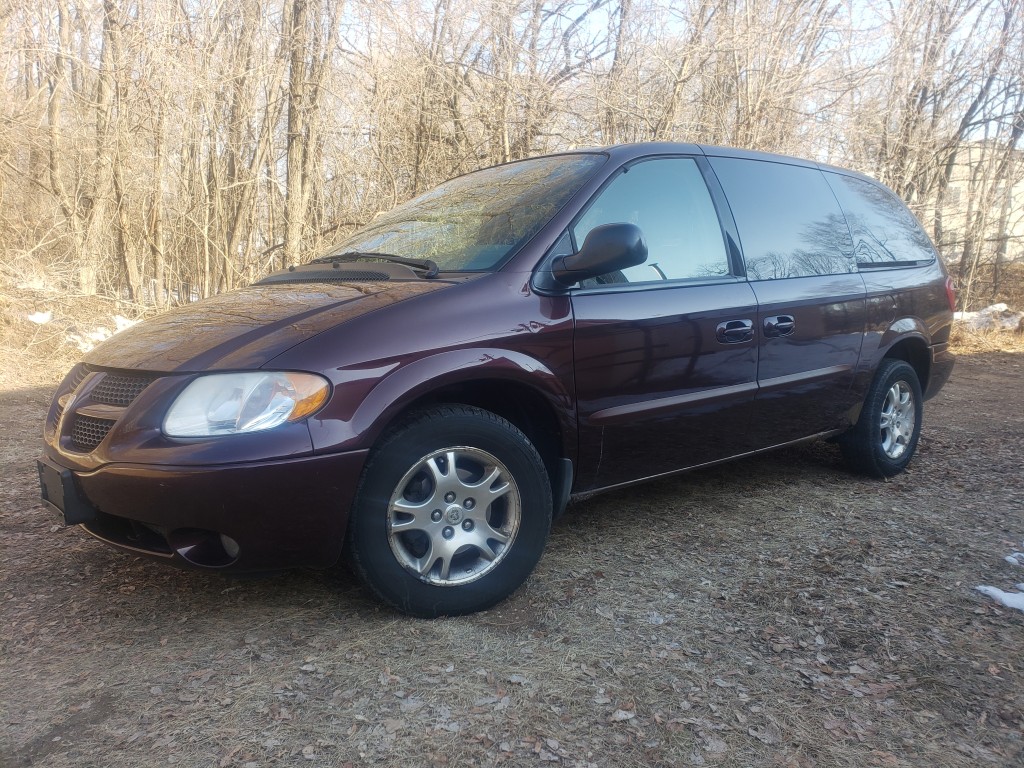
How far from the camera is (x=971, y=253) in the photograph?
12695mm

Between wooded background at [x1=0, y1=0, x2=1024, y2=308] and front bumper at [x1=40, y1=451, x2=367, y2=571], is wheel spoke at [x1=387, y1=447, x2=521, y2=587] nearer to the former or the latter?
front bumper at [x1=40, y1=451, x2=367, y2=571]

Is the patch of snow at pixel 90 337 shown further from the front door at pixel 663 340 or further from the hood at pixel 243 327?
the front door at pixel 663 340

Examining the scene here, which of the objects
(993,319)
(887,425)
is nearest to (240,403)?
(887,425)

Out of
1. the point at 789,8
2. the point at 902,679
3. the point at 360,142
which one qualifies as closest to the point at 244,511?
the point at 902,679

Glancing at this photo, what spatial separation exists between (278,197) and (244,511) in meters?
8.00

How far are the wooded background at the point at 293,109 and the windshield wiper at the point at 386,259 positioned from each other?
5.80 meters

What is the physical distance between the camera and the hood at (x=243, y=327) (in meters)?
2.42

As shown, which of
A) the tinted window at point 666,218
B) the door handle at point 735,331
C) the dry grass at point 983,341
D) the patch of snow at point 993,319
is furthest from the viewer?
the patch of snow at point 993,319

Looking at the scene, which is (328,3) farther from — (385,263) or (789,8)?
(385,263)

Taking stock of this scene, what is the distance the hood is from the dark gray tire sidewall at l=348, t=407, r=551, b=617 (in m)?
0.45

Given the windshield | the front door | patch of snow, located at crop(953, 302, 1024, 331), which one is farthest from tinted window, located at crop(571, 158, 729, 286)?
patch of snow, located at crop(953, 302, 1024, 331)

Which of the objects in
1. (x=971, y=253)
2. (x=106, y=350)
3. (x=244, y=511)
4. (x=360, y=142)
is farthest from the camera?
(x=971, y=253)

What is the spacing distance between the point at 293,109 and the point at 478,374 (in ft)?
25.6

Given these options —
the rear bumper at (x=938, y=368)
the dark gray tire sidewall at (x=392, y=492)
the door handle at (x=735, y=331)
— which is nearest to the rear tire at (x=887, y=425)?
the rear bumper at (x=938, y=368)
